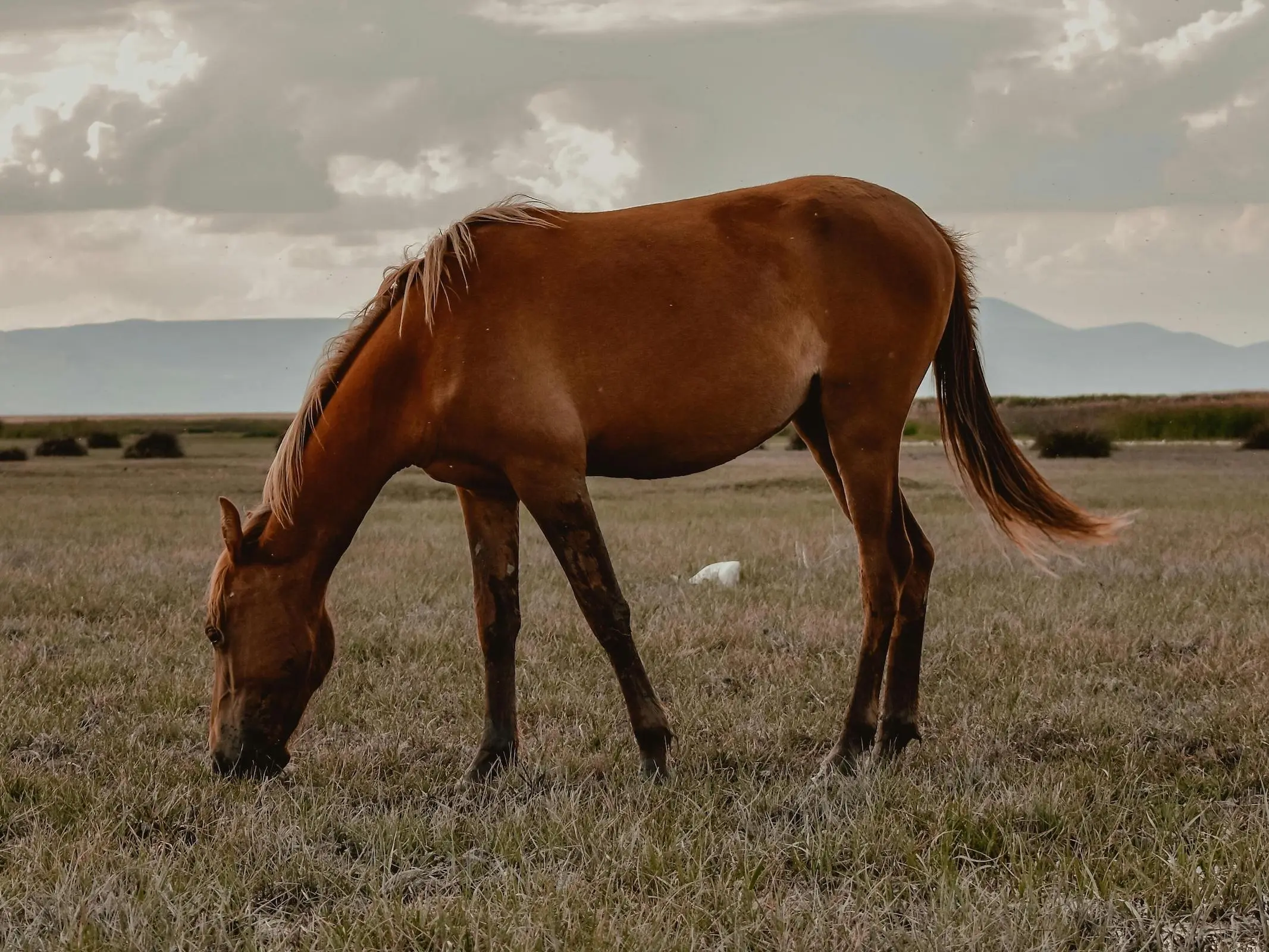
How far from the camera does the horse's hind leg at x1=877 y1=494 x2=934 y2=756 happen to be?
16.4ft

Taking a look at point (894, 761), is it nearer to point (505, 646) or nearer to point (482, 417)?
point (505, 646)

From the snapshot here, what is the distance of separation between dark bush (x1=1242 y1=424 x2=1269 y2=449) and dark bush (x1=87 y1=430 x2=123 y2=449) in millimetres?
34652

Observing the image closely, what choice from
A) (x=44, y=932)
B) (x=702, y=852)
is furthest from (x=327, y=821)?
(x=702, y=852)

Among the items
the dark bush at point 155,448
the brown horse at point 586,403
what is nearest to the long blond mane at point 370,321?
the brown horse at point 586,403

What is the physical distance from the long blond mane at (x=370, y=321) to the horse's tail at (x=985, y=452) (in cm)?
218

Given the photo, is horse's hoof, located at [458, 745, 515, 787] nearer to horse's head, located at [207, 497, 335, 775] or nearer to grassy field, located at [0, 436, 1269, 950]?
grassy field, located at [0, 436, 1269, 950]

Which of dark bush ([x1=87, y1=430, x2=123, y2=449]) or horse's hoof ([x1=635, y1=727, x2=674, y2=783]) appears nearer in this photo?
horse's hoof ([x1=635, y1=727, x2=674, y2=783])

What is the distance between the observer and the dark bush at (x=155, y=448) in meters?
32.9

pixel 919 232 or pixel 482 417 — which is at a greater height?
pixel 919 232

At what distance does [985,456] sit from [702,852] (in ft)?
9.76

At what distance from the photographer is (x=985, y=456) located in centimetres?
569

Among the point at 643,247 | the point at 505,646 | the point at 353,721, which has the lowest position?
the point at 353,721

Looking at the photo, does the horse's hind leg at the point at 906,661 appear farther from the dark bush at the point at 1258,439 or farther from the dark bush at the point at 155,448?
the dark bush at the point at 155,448

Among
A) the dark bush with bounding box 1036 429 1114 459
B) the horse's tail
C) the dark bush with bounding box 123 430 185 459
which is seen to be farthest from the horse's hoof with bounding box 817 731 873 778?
the dark bush with bounding box 123 430 185 459
